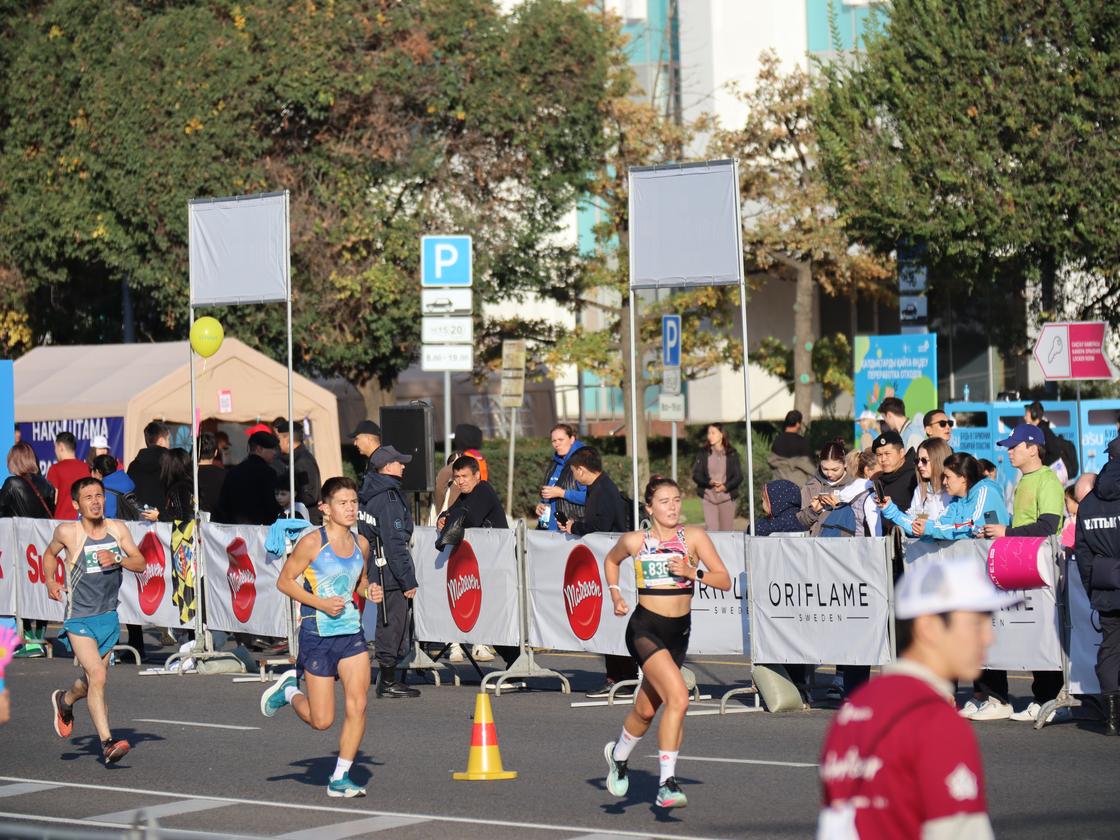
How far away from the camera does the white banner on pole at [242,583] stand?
52.2 ft

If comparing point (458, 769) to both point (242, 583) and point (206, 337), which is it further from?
point (206, 337)

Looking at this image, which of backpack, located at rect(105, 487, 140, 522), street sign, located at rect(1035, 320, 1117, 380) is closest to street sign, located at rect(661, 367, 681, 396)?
street sign, located at rect(1035, 320, 1117, 380)

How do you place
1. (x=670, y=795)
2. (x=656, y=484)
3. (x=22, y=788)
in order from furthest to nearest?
1. (x=22, y=788)
2. (x=656, y=484)
3. (x=670, y=795)

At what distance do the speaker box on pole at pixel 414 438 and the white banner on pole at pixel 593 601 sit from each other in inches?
185

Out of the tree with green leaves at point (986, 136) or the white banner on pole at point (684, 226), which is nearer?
the white banner on pole at point (684, 226)

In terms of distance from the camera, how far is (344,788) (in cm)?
977

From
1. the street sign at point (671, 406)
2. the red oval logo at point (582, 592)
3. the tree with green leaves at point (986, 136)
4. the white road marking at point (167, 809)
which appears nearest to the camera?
the white road marking at point (167, 809)

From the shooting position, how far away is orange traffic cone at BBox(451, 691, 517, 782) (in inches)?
403

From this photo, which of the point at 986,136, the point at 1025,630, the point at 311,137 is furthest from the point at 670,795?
the point at 311,137

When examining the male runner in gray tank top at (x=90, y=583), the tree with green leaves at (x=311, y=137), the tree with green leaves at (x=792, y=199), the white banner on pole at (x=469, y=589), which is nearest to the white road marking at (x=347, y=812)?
the male runner in gray tank top at (x=90, y=583)

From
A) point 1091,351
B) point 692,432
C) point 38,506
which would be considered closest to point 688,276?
point 38,506

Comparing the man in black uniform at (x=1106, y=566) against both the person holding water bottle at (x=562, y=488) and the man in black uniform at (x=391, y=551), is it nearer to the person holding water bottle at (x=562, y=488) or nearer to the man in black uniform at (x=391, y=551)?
the person holding water bottle at (x=562, y=488)

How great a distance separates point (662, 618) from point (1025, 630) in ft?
11.0

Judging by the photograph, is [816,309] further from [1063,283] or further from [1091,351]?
[1091,351]
